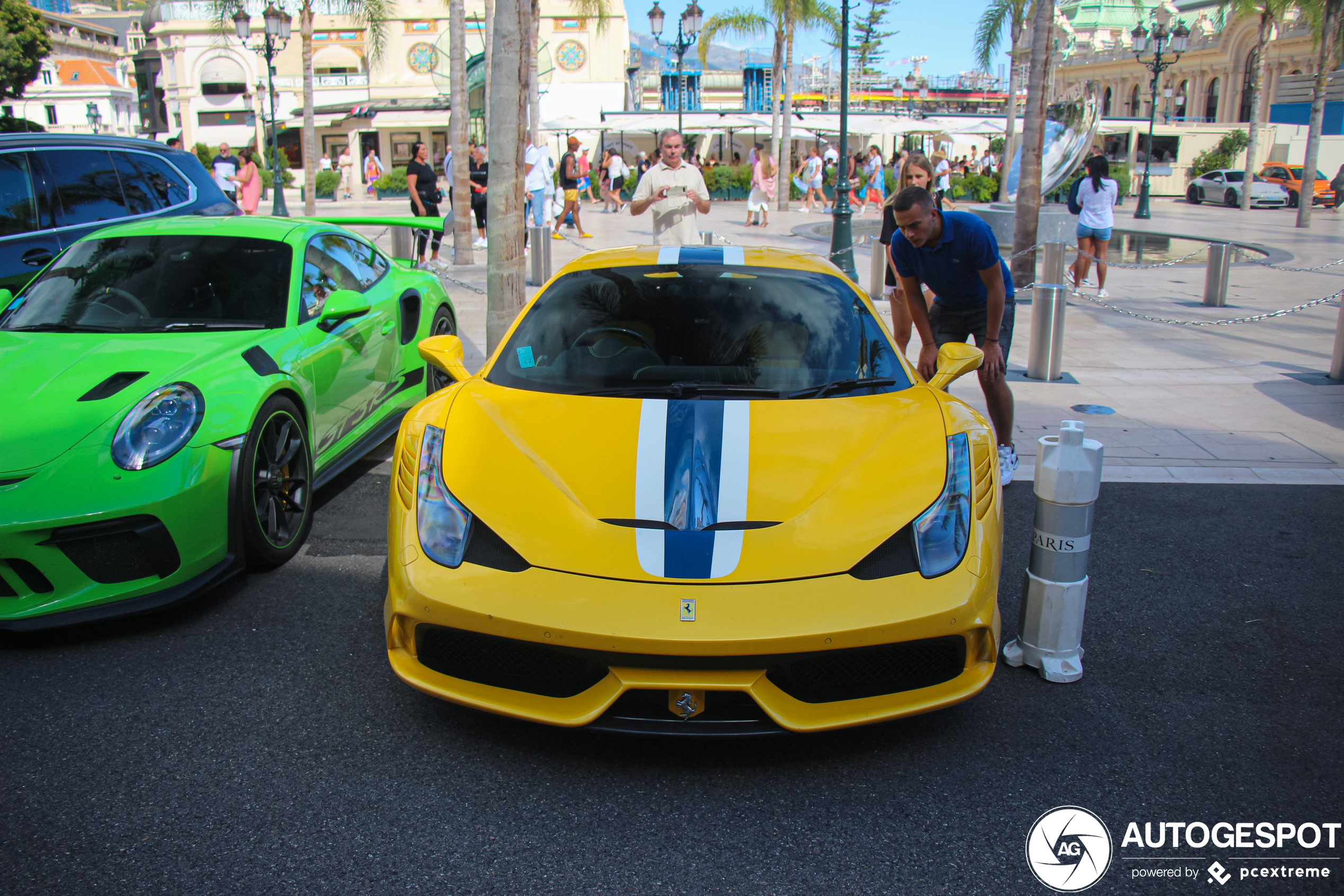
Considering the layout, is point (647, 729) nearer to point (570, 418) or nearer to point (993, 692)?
point (570, 418)

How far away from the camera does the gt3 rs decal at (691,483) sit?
8.63 ft

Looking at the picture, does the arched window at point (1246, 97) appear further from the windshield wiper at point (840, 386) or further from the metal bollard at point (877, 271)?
the windshield wiper at point (840, 386)

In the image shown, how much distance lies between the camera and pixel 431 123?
159 feet

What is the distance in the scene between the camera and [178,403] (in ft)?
12.1

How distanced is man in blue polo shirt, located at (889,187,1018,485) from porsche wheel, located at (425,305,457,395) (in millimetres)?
2813

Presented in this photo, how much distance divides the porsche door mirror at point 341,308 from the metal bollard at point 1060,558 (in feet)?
10.0

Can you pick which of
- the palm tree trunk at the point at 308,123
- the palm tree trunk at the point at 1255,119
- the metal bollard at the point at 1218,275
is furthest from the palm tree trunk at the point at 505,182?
the palm tree trunk at the point at 1255,119

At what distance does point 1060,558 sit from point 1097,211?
9631 mm

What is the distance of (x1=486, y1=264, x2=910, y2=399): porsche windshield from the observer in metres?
3.44

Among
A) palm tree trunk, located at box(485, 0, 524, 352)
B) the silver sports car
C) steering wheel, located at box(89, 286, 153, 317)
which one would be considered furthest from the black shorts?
the silver sports car

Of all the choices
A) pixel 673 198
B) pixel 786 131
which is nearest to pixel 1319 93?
pixel 786 131

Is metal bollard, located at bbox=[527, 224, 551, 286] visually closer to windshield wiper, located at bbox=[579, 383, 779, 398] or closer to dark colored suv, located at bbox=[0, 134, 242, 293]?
dark colored suv, located at bbox=[0, 134, 242, 293]

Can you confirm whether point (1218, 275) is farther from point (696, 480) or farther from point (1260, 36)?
point (1260, 36)

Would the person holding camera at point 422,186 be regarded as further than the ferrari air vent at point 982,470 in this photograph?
Yes
